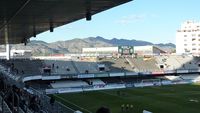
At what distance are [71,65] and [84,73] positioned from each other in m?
7.95

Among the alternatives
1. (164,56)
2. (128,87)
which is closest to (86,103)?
(128,87)

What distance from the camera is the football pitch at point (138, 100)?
38812mm

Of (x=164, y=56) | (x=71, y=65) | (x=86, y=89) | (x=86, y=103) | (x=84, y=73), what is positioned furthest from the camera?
(x=164, y=56)

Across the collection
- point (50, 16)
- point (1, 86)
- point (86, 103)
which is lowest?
point (86, 103)

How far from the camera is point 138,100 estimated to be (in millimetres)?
45844

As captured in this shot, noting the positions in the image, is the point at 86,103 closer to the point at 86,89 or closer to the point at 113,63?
the point at 86,89

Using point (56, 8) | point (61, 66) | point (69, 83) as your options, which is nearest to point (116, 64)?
point (61, 66)

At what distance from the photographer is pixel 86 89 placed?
187ft

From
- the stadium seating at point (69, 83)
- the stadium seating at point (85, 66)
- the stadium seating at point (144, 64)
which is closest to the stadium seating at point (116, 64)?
the stadium seating at point (144, 64)

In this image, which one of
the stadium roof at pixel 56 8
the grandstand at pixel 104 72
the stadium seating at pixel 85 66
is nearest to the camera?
the stadium roof at pixel 56 8

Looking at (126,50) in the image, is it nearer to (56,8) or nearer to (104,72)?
(104,72)

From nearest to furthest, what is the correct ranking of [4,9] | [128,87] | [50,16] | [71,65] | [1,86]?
[4,9], [50,16], [1,86], [128,87], [71,65]

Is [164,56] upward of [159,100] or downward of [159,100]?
upward

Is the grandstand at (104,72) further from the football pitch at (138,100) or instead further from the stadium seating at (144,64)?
the football pitch at (138,100)
